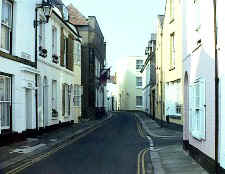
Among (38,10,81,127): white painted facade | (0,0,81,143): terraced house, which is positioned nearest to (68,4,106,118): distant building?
(38,10,81,127): white painted facade

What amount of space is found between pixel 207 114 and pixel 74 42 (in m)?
23.9

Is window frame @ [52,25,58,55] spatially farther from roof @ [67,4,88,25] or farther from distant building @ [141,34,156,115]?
roof @ [67,4,88,25]

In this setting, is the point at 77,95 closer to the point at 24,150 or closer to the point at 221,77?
the point at 24,150

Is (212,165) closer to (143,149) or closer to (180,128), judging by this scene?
(143,149)

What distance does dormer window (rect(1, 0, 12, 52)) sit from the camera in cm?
1628

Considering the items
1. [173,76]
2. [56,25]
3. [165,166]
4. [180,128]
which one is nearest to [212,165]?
[165,166]

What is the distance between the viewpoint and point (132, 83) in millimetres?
78875

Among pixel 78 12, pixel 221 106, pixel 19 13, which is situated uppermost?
pixel 78 12

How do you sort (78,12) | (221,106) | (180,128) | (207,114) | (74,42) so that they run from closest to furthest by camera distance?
(221,106) → (207,114) → (180,128) → (74,42) → (78,12)

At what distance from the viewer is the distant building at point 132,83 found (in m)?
78.1

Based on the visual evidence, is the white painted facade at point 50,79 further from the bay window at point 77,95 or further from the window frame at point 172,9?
the window frame at point 172,9

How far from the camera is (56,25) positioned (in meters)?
25.8

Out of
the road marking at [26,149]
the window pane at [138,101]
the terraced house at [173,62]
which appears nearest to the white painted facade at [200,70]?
the road marking at [26,149]

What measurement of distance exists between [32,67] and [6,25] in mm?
3787
